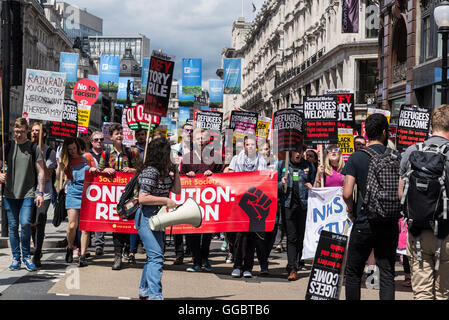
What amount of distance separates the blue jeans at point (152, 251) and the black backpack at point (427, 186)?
94.7 inches

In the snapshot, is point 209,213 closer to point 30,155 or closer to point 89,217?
point 89,217

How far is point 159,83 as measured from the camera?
10047 mm

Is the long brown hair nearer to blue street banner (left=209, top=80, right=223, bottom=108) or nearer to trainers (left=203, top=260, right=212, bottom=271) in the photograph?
trainers (left=203, top=260, right=212, bottom=271)

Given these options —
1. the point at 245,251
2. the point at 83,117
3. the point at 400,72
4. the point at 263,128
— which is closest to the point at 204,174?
the point at 245,251

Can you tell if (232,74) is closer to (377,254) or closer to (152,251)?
(152,251)

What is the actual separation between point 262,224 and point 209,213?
80cm

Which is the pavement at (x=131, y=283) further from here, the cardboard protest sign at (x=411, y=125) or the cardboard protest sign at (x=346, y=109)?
the cardboard protest sign at (x=346, y=109)

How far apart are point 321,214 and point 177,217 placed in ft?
11.8

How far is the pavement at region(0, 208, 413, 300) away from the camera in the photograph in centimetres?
751

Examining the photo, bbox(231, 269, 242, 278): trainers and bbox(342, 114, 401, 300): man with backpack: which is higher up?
bbox(342, 114, 401, 300): man with backpack

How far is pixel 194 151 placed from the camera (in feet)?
32.8

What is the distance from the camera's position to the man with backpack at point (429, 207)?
5.61 meters

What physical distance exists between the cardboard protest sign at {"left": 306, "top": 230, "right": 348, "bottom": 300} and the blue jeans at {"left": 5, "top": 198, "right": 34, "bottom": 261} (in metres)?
4.30

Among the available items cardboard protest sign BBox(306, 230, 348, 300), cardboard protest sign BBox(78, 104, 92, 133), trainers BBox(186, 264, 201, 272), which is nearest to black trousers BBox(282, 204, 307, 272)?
trainers BBox(186, 264, 201, 272)
